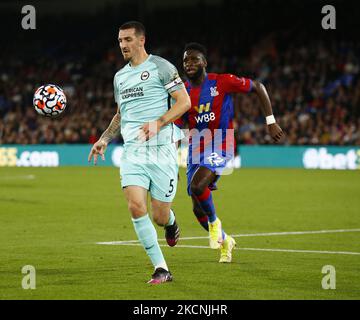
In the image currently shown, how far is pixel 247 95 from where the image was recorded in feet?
124

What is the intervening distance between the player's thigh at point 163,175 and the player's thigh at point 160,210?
0.17 ft

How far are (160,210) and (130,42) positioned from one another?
173 cm

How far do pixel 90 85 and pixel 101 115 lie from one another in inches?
140

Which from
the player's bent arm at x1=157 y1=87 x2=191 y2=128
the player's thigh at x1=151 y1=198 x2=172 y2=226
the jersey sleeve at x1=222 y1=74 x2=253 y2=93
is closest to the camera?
the player's bent arm at x1=157 y1=87 x2=191 y2=128

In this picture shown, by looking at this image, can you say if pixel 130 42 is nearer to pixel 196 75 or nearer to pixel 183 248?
pixel 196 75

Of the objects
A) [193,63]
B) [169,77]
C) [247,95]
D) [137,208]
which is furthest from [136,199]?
[247,95]

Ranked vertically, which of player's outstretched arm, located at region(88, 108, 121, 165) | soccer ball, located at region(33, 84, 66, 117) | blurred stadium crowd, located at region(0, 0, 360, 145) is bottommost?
player's outstretched arm, located at region(88, 108, 121, 165)

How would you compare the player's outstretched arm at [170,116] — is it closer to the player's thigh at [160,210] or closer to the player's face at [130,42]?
the player's face at [130,42]

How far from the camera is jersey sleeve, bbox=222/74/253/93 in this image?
10.7 m

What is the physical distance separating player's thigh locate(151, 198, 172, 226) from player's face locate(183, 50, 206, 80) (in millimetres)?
2389

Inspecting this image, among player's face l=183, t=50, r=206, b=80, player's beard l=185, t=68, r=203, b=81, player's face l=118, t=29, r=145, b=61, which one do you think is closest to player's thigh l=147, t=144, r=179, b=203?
player's face l=118, t=29, r=145, b=61

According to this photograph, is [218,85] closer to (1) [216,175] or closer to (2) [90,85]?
(1) [216,175]

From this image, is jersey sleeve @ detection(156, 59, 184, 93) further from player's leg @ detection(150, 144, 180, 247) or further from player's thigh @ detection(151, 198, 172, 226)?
player's thigh @ detection(151, 198, 172, 226)

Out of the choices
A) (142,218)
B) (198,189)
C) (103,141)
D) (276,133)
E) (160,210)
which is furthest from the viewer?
(198,189)
